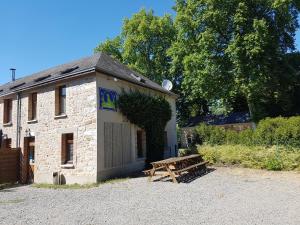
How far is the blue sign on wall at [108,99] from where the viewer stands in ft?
48.1

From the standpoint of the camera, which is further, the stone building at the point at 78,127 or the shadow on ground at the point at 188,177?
the stone building at the point at 78,127

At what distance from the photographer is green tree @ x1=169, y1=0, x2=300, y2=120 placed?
23453 millimetres

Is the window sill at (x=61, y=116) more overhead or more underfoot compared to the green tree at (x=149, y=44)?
more underfoot

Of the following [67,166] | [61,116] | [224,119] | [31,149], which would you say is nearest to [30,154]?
[31,149]

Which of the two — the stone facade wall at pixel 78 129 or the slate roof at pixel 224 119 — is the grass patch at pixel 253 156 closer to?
the stone facade wall at pixel 78 129

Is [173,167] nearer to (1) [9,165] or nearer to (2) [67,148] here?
(2) [67,148]

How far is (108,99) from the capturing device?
49.5 ft

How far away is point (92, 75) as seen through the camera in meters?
14.6

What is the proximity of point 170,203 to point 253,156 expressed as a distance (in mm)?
7852

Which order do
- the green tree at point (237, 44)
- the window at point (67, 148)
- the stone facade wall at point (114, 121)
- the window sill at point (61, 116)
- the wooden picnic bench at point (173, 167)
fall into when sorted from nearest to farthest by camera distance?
the wooden picnic bench at point (173, 167), the stone facade wall at point (114, 121), the window at point (67, 148), the window sill at point (61, 116), the green tree at point (237, 44)

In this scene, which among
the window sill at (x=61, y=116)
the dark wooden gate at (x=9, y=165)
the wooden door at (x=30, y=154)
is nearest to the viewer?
the window sill at (x=61, y=116)

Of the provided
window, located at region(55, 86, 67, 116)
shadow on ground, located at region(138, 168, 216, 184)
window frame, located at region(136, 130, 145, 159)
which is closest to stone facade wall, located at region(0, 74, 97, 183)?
window, located at region(55, 86, 67, 116)

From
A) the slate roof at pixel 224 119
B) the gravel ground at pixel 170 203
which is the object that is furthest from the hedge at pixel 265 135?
the slate roof at pixel 224 119

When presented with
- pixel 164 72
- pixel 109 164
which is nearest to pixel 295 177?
pixel 109 164
